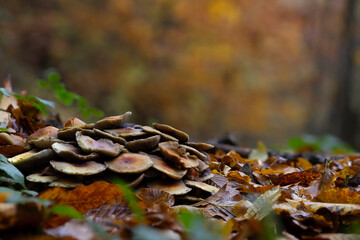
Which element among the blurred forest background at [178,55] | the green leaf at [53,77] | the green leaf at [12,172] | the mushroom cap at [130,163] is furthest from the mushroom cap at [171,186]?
the blurred forest background at [178,55]

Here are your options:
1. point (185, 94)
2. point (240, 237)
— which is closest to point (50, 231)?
point (240, 237)

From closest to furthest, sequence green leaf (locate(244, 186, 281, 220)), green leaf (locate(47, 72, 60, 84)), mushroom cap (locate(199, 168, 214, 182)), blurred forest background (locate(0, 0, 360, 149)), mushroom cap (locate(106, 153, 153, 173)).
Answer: green leaf (locate(244, 186, 281, 220)) < mushroom cap (locate(106, 153, 153, 173)) < mushroom cap (locate(199, 168, 214, 182)) < green leaf (locate(47, 72, 60, 84)) < blurred forest background (locate(0, 0, 360, 149))

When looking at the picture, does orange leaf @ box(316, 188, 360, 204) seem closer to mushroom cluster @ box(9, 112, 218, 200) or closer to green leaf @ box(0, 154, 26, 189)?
mushroom cluster @ box(9, 112, 218, 200)

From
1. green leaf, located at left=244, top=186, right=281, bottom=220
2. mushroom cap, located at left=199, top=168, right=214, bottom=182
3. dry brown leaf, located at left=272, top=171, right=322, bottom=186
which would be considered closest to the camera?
green leaf, located at left=244, top=186, right=281, bottom=220

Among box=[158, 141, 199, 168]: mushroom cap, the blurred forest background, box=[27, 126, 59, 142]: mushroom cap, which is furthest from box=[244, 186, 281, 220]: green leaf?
the blurred forest background

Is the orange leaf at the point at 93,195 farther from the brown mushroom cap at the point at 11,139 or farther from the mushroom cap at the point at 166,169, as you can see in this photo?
the brown mushroom cap at the point at 11,139

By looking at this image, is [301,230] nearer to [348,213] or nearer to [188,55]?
[348,213]
